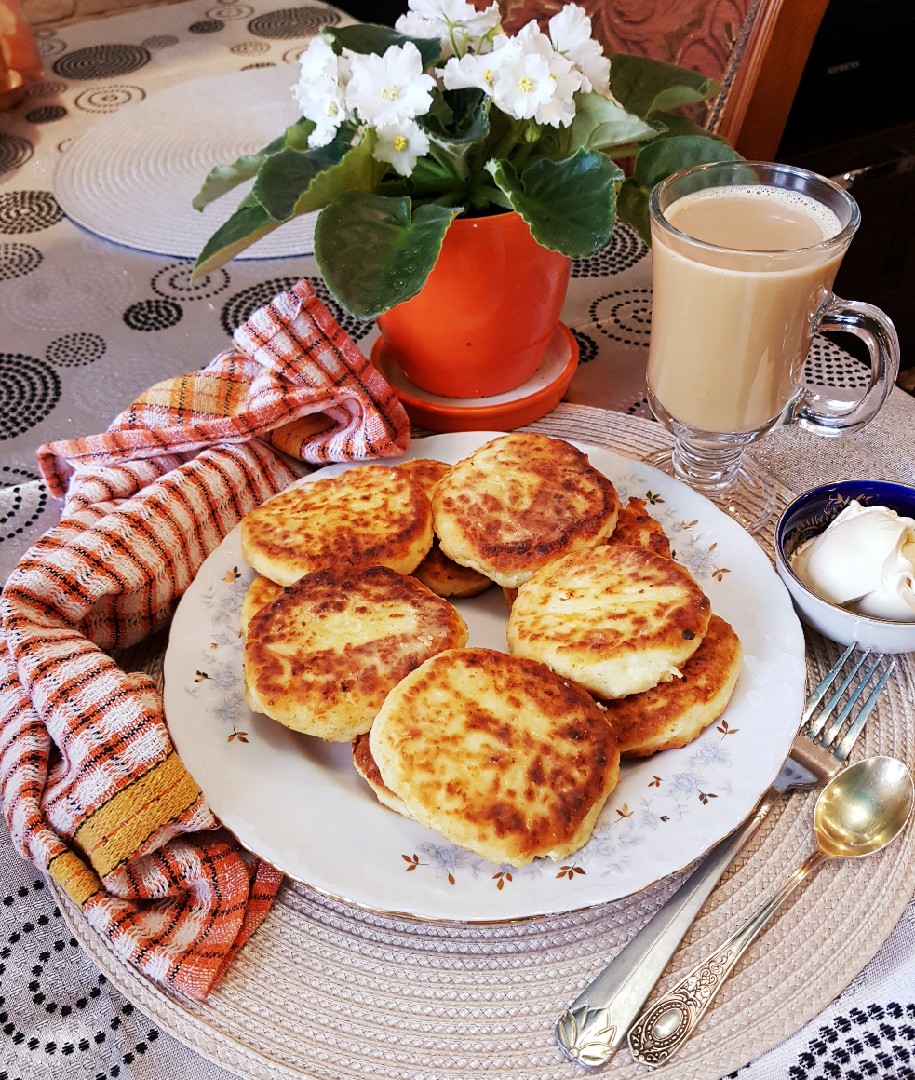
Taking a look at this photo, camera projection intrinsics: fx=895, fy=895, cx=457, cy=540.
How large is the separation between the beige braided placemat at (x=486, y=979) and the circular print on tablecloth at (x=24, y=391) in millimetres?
898

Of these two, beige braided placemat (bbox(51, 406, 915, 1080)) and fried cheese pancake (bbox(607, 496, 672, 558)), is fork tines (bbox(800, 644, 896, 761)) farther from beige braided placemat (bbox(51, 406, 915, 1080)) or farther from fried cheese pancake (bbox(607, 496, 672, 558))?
fried cheese pancake (bbox(607, 496, 672, 558))

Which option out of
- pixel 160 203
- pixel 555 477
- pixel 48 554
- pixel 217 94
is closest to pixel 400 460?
pixel 555 477

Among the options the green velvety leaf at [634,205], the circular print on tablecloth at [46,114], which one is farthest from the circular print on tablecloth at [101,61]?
the green velvety leaf at [634,205]

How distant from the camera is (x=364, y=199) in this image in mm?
1183

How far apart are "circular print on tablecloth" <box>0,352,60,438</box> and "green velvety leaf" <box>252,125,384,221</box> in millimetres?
607

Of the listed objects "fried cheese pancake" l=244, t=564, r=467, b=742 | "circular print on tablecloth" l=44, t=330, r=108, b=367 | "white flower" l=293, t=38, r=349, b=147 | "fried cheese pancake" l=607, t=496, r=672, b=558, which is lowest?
"circular print on tablecloth" l=44, t=330, r=108, b=367

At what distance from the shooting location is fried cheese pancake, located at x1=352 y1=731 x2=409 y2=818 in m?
0.94

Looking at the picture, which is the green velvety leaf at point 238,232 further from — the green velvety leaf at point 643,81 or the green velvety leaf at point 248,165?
the green velvety leaf at point 643,81

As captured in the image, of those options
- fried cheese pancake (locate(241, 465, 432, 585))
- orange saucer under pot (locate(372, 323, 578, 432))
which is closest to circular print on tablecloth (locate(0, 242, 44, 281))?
orange saucer under pot (locate(372, 323, 578, 432))

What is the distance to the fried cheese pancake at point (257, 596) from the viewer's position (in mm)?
1125

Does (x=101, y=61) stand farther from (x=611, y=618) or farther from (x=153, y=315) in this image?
(x=611, y=618)

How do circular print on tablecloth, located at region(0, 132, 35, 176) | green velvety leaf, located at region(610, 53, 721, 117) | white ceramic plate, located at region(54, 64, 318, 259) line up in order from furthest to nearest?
Result: circular print on tablecloth, located at region(0, 132, 35, 176)
white ceramic plate, located at region(54, 64, 318, 259)
green velvety leaf, located at region(610, 53, 721, 117)

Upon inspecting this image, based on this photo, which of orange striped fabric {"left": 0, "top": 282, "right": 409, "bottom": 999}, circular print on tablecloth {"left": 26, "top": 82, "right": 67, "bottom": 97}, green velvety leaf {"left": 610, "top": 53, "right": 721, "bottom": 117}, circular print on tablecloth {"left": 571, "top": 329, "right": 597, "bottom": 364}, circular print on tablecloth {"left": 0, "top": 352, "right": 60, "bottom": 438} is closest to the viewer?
orange striped fabric {"left": 0, "top": 282, "right": 409, "bottom": 999}

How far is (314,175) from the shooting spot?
1227 millimetres
